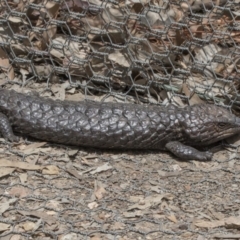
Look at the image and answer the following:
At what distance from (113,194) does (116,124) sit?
699 millimetres

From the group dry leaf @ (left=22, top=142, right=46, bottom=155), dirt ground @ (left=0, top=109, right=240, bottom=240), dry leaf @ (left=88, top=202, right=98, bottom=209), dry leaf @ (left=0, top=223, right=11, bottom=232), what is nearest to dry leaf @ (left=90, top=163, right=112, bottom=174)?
dirt ground @ (left=0, top=109, right=240, bottom=240)

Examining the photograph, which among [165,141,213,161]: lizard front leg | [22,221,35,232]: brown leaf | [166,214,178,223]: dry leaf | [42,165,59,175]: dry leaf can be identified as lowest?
[165,141,213,161]: lizard front leg

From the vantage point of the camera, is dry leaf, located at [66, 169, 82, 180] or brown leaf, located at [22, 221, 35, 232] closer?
brown leaf, located at [22, 221, 35, 232]

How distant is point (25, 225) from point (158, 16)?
2229 mm

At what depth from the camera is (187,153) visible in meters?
5.09

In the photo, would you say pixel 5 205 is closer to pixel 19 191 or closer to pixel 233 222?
pixel 19 191

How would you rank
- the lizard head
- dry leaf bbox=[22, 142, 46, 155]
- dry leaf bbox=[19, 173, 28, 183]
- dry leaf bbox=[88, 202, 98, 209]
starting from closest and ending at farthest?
dry leaf bbox=[88, 202, 98, 209] → dry leaf bbox=[19, 173, 28, 183] → dry leaf bbox=[22, 142, 46, 155] → the lizard head

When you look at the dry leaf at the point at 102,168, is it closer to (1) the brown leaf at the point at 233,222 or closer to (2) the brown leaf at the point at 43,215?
(2) the brown leaf at the point at 43,215

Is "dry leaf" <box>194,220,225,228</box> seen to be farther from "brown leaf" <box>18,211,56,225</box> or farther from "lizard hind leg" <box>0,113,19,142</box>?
"lizard hind leg" <box>0,113,19,142</box>

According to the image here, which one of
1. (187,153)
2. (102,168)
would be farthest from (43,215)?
(187,153)

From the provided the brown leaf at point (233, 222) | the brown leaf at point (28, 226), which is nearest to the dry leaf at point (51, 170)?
the brown leaf at point (28, 226)

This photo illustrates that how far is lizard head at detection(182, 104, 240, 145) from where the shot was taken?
517cm

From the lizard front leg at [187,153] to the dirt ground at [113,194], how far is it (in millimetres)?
51

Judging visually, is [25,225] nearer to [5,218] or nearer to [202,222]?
[5,218]
